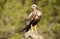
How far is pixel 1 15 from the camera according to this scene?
16.7m

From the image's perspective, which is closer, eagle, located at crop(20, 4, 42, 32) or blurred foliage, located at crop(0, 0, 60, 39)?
eagle, located at crop(20, 4, 42, 32)

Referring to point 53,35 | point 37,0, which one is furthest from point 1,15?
point 53,35

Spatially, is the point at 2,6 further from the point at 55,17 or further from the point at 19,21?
the point at 55,17

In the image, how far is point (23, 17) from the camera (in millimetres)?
15969

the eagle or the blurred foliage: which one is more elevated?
the blurred foliage

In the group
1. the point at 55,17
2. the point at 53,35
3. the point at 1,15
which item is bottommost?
the point at 53,35

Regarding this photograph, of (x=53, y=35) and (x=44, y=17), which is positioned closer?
(x=53, y=35)

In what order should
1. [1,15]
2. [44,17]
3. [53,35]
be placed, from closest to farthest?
[53,35]
[44,17]
[1,15]

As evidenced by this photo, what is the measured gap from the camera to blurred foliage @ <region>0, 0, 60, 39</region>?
48.7 feet

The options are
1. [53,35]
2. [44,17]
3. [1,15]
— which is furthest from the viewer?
[1,15]

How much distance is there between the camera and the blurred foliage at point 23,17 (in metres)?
14.9

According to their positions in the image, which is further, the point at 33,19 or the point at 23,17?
the point at 23,17

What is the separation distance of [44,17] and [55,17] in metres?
0.55

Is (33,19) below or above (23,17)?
below
